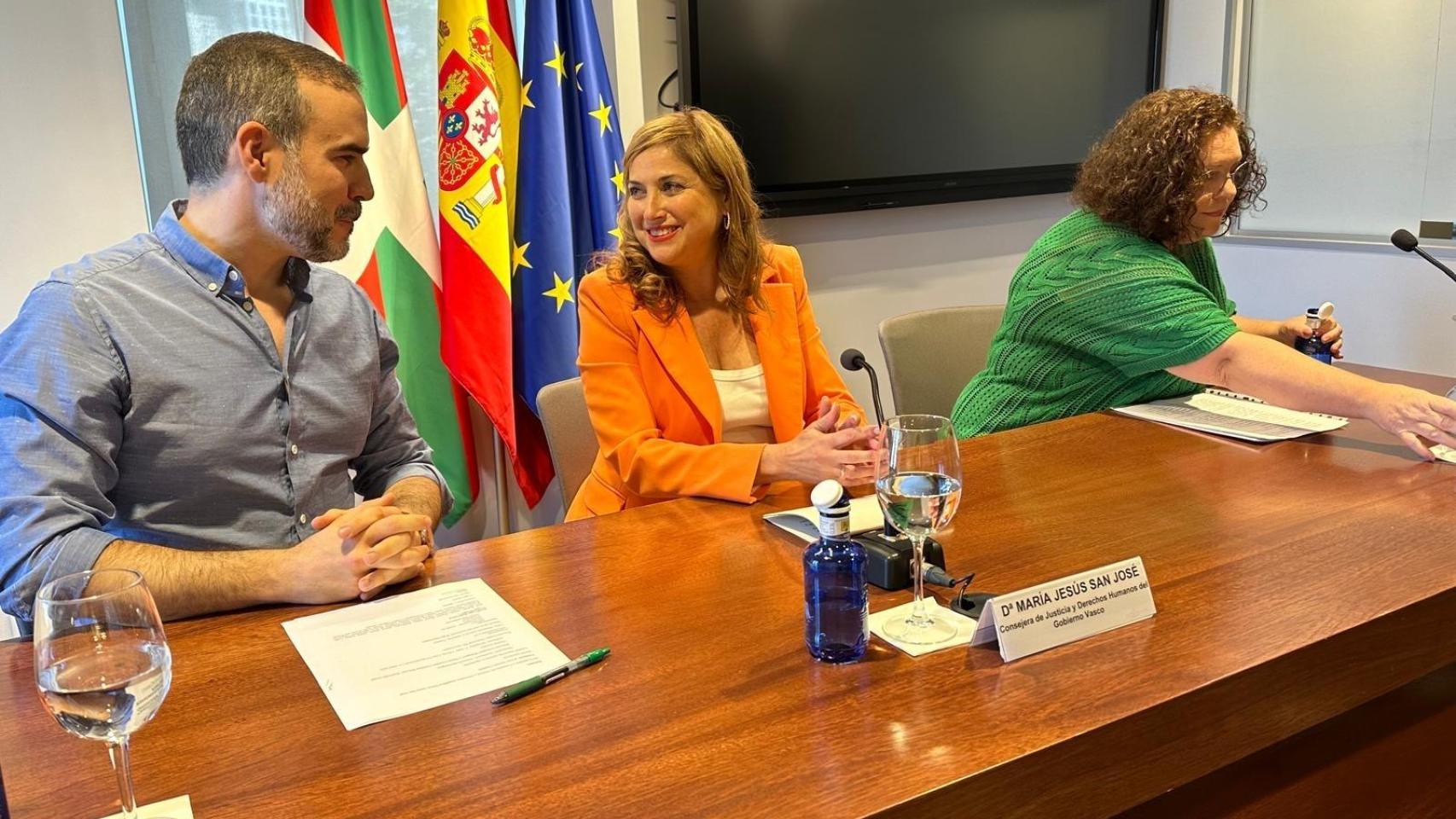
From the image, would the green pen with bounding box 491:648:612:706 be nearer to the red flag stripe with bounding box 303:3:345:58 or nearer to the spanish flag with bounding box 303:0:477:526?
the spanish flag with bounding box 303:0:477:526

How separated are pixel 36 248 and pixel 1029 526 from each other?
2.13 metres

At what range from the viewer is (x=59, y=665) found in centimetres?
72

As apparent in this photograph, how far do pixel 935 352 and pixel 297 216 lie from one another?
1516 mm

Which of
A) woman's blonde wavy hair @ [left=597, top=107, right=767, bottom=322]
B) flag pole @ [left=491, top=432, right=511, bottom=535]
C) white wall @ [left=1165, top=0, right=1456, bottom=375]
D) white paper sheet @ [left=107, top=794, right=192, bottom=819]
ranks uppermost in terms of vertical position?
woman's blonde wavy hair @ [left=597, top=107, right=767, bottom=322]

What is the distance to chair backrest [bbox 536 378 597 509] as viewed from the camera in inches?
81.2

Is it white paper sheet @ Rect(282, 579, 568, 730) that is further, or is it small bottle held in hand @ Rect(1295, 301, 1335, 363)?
small bottle held in hand @ Rect(1295, 301, 1335, 363)

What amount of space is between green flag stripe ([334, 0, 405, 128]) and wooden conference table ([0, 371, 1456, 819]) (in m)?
1.69

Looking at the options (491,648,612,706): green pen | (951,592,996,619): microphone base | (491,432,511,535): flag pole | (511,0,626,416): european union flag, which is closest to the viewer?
(491,648,612,706): green pen

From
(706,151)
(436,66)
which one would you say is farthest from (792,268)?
(436,66)

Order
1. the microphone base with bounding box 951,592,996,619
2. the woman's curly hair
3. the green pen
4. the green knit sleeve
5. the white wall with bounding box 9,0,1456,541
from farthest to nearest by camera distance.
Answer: the white wall with bounding box 9,0,1456,541 < the woman's curly hair < the green knit sleeve < the microphone base with bounding box 951,592,996,619 < the green pen

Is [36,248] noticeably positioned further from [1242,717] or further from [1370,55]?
[1370,55]

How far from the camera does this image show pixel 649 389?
1.78m

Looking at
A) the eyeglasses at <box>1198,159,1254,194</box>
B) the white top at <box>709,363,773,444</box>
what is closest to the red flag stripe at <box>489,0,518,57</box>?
the white top at <box>709,363,773,444</box>

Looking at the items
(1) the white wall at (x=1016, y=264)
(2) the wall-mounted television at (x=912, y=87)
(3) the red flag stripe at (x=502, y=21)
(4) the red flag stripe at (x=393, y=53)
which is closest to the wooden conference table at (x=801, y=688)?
(4) the red flag stripe at (x=393, y=53)
